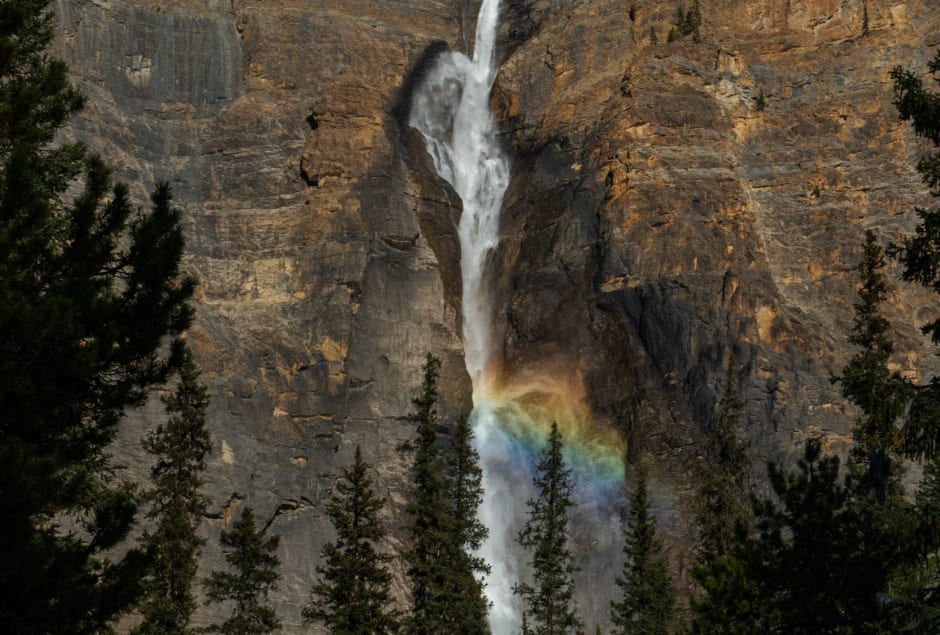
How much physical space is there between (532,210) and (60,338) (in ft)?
216

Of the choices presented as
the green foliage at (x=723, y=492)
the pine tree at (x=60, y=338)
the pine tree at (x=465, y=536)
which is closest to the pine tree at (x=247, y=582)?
the pine tree at (x=465, y=536)

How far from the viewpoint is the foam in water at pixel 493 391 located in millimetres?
65938

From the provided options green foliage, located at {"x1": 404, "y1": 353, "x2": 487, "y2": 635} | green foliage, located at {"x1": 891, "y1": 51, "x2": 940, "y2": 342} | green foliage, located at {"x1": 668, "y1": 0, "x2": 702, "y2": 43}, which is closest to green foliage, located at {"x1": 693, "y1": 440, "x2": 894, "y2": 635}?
green foliage, located at {"x1": 891, "y1": 51, "x2": 940, "y2": 342}

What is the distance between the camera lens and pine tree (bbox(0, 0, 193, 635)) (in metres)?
16.5

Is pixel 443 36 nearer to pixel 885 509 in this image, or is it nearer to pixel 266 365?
pixel 266 365

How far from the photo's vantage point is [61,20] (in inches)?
3312

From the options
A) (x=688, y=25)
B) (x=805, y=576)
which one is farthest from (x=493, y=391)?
(x=805, y=576)

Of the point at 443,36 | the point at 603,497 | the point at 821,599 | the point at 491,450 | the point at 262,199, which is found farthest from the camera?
the point at 443,36

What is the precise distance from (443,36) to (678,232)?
33055mm

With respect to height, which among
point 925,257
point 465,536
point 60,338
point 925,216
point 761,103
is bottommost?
point 60,338

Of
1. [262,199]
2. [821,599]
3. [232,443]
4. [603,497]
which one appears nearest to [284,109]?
[262,199]

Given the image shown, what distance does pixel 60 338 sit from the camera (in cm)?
1733

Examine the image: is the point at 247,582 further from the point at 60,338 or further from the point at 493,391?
the point at 493,391

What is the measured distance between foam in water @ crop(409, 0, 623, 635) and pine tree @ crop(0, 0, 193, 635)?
4576cm
